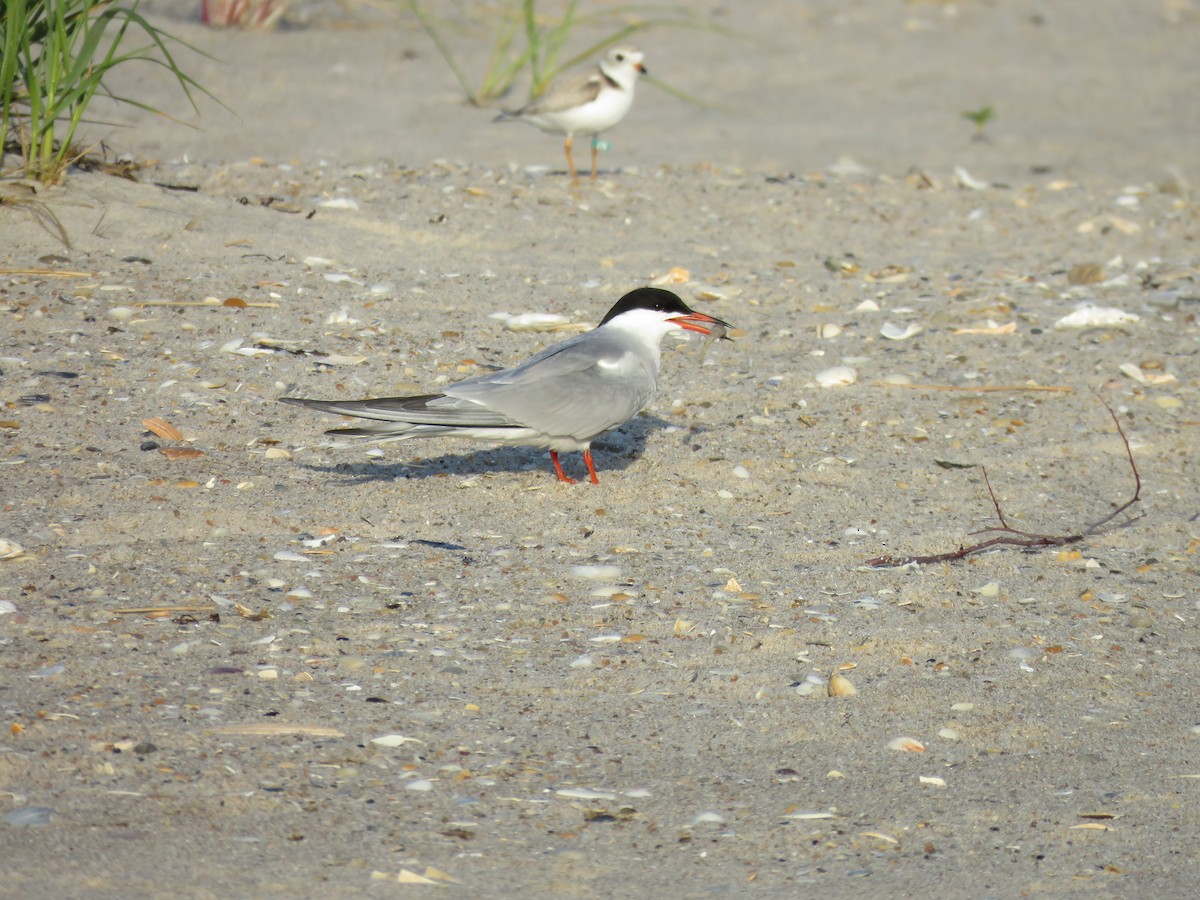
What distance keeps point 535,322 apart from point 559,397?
1.29m

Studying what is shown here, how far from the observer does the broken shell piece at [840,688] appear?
2881 millimetres

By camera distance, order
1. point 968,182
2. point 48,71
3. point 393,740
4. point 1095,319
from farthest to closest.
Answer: point 968,182 < point 1095,319 < point 48,71 < point 393,740

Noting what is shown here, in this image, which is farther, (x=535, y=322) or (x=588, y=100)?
(x=588, y=100)

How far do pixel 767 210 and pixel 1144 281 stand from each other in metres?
1.70

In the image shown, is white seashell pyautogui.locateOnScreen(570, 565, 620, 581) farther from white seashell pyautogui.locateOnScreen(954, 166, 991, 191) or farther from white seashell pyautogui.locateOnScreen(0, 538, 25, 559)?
white seashell pyautogui.locateOnScreen(954, 166, 991, 191)

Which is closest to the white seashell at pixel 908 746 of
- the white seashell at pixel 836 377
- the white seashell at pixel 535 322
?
the white seashell at pixel 836 377

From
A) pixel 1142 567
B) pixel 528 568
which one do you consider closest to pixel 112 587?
pixel 528 568

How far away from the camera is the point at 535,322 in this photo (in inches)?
195

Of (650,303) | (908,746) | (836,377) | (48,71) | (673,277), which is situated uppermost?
(48,71)

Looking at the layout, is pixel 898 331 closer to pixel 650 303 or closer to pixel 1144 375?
pixel 1144 375

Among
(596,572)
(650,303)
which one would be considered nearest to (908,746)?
(596,572)

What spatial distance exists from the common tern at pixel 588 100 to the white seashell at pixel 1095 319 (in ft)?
7.96

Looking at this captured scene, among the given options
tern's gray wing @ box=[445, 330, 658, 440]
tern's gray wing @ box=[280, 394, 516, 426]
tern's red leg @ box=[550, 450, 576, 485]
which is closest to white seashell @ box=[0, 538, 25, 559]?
tern's gray wing @ box=[280, 394, 516, 426]

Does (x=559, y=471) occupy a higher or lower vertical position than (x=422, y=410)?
lower
